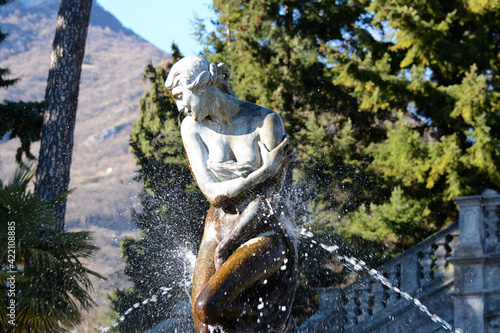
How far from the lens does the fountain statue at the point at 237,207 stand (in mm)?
4438

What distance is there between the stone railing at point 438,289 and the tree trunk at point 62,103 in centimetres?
451

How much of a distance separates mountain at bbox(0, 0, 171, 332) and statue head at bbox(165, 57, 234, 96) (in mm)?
55007

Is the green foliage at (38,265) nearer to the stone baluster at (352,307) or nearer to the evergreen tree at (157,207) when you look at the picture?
the evergreen tree at (157,207)

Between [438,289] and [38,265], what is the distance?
21.2ft

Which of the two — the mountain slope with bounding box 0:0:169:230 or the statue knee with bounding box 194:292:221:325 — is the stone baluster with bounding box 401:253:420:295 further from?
the mountain slope with bounding box 0:0:169:230

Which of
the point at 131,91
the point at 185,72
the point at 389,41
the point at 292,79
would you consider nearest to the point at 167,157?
the point at 292,79

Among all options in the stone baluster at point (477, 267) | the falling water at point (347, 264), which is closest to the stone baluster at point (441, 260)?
the stone baluster at point (477, 267)

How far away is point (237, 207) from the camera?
4762 mm

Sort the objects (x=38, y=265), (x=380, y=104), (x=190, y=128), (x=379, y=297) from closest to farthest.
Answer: (x=190, y=128)
(x=38, y=265)
(x=379, y=297)
(x=380, y=104)

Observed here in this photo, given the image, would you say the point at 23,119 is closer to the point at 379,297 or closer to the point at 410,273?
the point at 379,297

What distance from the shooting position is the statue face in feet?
16.0

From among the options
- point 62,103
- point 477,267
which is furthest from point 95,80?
point 477,267

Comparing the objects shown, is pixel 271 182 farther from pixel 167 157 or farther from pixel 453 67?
pixel 453 67

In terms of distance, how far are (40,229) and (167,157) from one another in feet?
22.9
